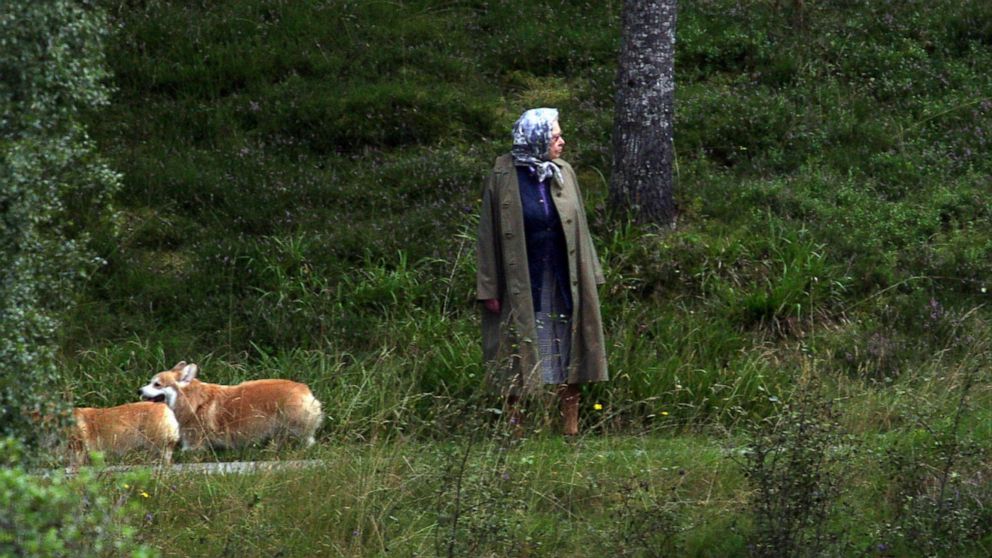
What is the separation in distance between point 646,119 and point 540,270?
3.32 m

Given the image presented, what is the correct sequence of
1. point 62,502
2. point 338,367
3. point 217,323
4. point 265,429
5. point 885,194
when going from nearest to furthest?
point 62,502, point 265,429, point 338,367, point 217,323, point 885,194

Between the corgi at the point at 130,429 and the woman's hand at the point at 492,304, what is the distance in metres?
2.06

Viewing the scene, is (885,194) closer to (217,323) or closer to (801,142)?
(801,142)

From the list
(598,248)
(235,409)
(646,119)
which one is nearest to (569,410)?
(235,409)

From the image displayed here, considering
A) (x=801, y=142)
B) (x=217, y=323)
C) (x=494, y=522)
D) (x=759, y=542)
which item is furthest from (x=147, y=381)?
(x=801, y=142)

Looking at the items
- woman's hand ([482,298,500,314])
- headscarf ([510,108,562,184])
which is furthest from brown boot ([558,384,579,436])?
headscarf ([510,108,562,184])

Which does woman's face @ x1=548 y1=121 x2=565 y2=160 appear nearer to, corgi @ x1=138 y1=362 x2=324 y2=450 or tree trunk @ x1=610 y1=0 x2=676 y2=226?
corgi @ x1=138 y1=362 x2=324 y2=450

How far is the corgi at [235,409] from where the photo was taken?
9070 mm

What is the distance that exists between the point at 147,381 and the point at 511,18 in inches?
293

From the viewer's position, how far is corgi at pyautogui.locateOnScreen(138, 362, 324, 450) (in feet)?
29.8

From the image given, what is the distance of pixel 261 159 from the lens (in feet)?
44.7

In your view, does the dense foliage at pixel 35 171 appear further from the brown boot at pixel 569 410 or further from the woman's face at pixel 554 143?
the brown boot at pixel 569 410

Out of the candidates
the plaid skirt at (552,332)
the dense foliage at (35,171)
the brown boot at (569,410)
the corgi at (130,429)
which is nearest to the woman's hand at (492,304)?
the plaid skirt at (552,332)

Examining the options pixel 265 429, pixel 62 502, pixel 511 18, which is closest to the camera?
pixel 62 502
